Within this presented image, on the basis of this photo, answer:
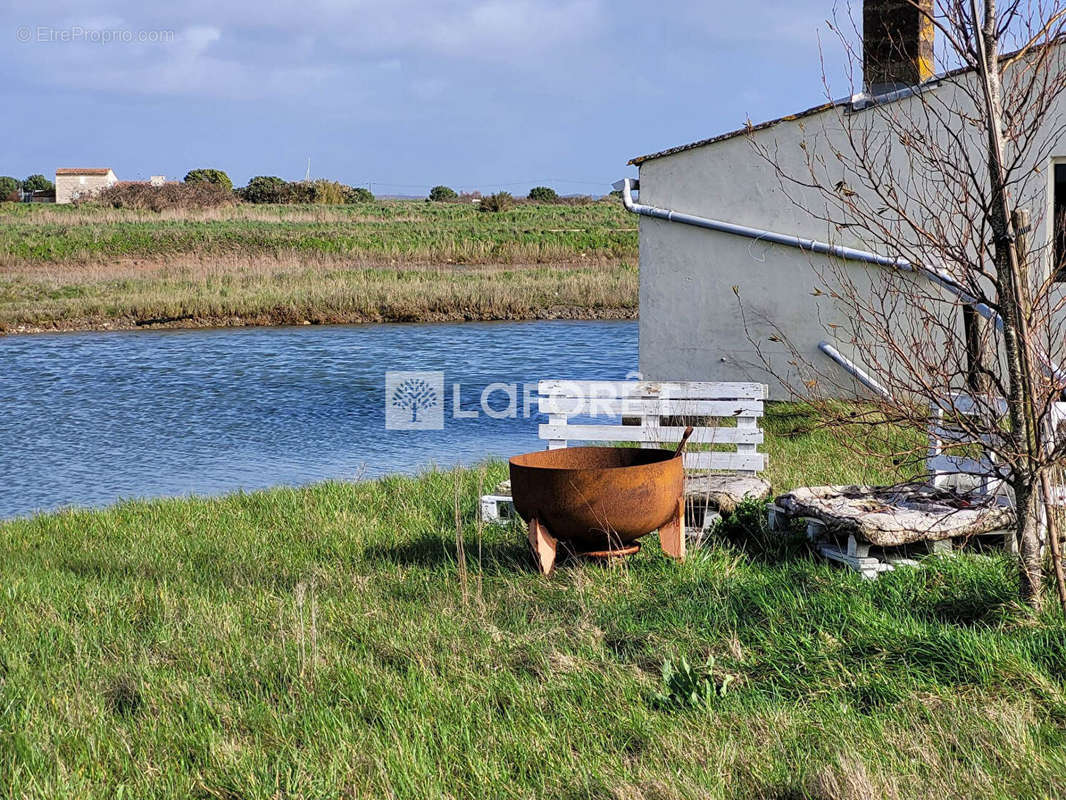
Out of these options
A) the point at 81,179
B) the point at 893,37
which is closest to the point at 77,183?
the point at 81,179

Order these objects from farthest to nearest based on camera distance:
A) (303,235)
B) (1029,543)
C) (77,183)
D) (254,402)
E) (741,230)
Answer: (77,183), (303,235), (254,402), (741,230), (1029,543)

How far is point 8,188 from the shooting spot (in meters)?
87.8

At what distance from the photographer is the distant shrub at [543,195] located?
7706cm

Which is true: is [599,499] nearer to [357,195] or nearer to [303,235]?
[303,235]

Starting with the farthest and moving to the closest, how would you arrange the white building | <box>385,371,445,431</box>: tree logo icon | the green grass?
1. the green grass
2. <box>385,371,445,431</box>: tree logo icon
3. the white building

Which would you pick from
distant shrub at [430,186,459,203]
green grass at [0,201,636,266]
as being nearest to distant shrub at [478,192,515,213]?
green grass at [0,201,636,266]

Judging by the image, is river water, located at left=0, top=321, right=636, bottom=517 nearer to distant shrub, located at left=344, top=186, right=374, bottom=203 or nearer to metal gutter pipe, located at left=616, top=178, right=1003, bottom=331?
metal gutter pipe, located at left=616, top=178, right=1003, bottom=331

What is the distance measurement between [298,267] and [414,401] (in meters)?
21.1

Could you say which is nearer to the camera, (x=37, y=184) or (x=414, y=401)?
(x=414, y=401)

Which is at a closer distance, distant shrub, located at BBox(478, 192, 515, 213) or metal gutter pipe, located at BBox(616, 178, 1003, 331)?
metal gutter pipe, located at BBox(616, 178, 1003, 331)

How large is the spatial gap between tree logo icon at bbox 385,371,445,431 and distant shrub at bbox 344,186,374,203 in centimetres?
5448

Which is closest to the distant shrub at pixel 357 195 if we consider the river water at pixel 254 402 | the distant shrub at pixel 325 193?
the distant shrub at pixel 325 193

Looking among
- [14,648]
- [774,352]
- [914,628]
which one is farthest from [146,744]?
[774,352]

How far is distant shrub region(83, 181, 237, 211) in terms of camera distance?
2286 inches
